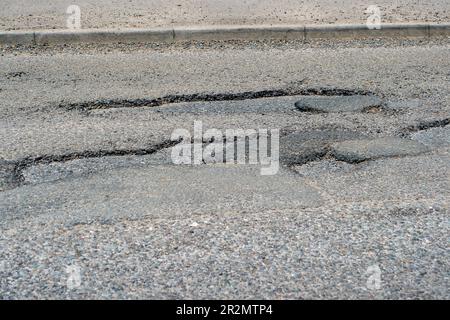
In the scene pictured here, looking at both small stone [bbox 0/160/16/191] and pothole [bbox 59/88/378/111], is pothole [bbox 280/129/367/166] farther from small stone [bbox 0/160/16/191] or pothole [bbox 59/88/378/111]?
small stone [bbox 0/160/16/191]

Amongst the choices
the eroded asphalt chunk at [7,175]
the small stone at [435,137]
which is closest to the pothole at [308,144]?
the small stone at [435,137]

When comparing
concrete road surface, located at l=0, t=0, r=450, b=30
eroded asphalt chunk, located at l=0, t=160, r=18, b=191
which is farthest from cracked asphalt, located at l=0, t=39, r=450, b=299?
concrete road surface, located at l=0, t=0, r=450, b=30

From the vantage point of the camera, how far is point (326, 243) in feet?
14.2

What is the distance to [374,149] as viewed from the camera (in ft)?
18.9

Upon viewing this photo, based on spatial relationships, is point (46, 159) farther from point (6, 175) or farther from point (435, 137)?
point (435, 137)

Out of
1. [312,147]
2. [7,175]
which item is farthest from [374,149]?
[7,175]

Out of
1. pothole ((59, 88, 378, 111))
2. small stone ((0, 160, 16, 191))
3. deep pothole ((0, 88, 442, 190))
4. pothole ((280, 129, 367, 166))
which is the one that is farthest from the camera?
pothole ((59, 88, 378, 111))

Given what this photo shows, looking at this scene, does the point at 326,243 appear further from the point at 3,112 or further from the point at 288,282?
the point at 3,112

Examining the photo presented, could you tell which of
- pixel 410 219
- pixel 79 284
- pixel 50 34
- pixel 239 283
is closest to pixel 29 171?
pixel 79 284

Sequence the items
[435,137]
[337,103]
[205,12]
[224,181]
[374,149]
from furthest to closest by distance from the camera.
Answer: [205,12]
[337,103]
[435,137]
[374,149]
[224,181]

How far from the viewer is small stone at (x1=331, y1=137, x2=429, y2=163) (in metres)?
5.63

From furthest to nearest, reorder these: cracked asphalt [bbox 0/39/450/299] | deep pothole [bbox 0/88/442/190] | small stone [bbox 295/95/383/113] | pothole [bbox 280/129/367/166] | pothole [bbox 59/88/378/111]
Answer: pothole [bbox 59/88/378/111] → small stone [bbox 295/95/383/113] → pothole [bbox 280/129/367/166] → deep pothole [bbox 0/88/442/190] → cracked asphalt [bbox 0/39/450/299]

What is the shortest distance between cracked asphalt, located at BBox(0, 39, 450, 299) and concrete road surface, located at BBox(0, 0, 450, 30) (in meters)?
1.30

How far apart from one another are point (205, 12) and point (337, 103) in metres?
3.82
